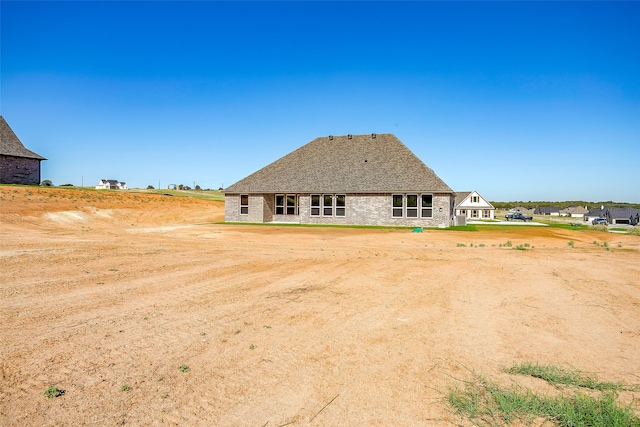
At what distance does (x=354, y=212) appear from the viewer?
106 feet

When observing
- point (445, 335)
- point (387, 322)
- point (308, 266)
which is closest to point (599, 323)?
point (445, 335)

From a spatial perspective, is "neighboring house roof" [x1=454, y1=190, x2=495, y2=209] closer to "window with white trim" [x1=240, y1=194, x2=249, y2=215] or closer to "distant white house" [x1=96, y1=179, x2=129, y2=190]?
"window with white trim" [x1=240, y1=194, x2=249, y2=215]

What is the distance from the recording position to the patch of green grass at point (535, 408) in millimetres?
3678

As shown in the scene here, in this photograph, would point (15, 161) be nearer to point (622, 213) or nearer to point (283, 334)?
point (283, 334)

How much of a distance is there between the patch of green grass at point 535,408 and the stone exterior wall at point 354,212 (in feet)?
88.4

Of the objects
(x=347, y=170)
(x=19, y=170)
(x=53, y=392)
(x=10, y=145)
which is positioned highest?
(x=10, y=145)

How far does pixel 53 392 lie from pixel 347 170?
30765 mm

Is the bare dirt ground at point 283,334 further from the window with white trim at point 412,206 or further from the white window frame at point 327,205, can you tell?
the white window frame at point 327,205

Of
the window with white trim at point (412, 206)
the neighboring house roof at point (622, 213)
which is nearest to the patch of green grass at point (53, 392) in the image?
the window with white trim at point (412, 206)

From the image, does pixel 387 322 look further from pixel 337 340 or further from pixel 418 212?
pixel 418 212

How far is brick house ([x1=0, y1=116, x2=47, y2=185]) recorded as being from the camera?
39906 mm

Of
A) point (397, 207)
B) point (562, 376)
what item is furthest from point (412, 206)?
point (562, 376)

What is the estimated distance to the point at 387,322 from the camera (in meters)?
6.72

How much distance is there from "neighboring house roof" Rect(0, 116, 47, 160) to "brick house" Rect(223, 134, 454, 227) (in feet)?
79.4
